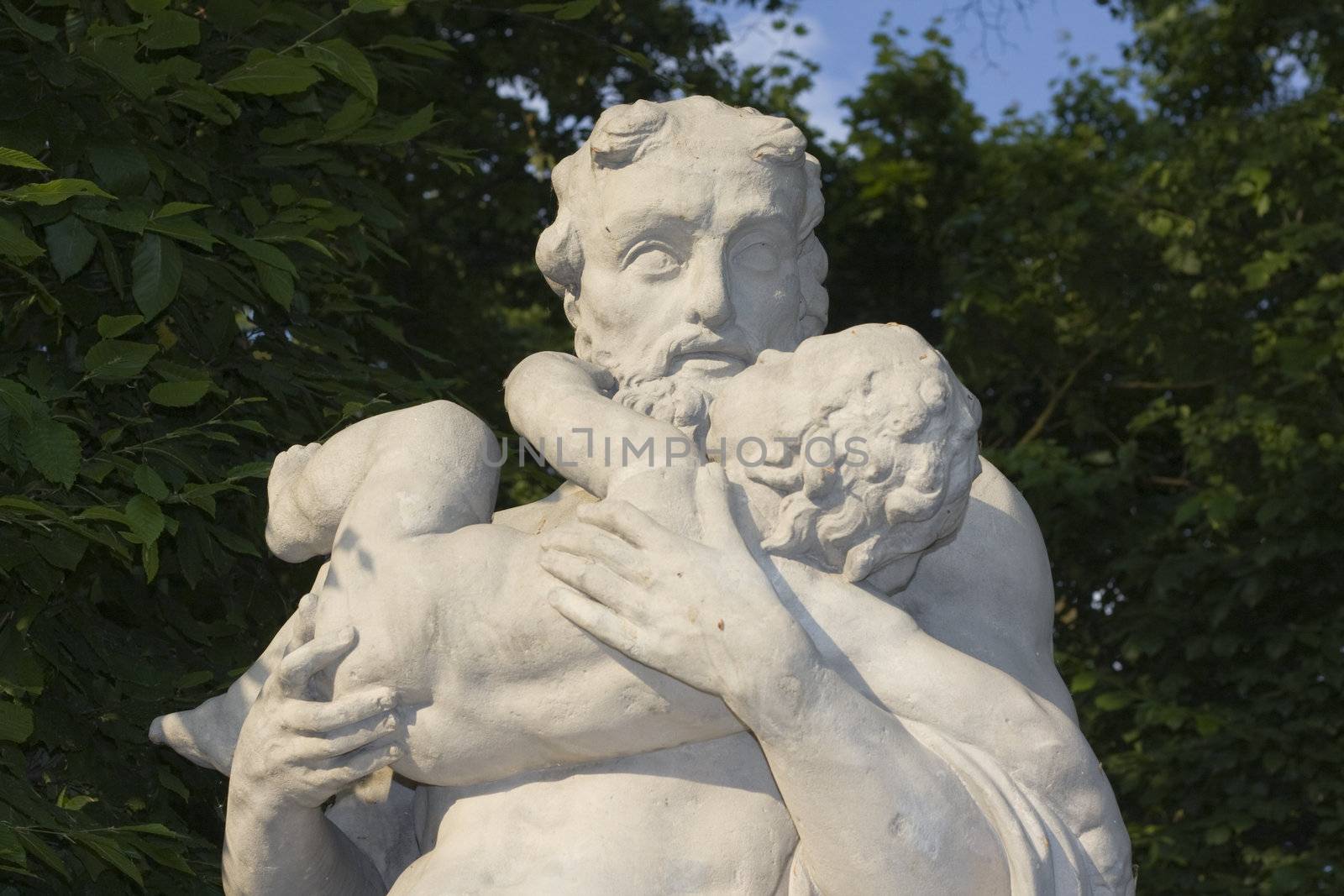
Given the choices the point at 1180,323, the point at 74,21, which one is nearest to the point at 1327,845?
the point at 1180,323

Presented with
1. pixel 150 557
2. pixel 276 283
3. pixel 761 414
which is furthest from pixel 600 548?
pixel 276 283

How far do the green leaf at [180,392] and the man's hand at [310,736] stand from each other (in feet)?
4.38

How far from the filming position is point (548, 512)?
293cm

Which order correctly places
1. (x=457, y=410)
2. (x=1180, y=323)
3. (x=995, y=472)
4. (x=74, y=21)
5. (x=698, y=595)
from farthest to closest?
(x=1180, y=323) → (x=74, y=21) → (x=995, y=472) → (x=457, y=410) → (x=698, y=595)

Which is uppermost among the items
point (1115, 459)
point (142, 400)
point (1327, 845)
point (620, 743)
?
point (620, 743)

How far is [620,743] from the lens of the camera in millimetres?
2664

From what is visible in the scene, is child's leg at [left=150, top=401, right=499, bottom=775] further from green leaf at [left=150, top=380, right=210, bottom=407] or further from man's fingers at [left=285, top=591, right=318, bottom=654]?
green leaf at [left=150, top=380, right=210, bottom=407]

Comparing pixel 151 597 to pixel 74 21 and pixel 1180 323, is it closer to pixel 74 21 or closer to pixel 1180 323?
pixel 74 21

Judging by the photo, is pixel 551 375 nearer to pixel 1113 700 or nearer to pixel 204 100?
pixel 204 100

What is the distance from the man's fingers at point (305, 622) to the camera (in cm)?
278

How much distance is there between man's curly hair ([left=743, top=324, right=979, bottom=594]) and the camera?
2.57 metres

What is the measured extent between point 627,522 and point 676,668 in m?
0.21

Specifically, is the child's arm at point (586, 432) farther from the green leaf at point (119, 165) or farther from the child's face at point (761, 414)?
the green leaf at point (119, 165)

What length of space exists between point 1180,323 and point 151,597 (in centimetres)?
613
